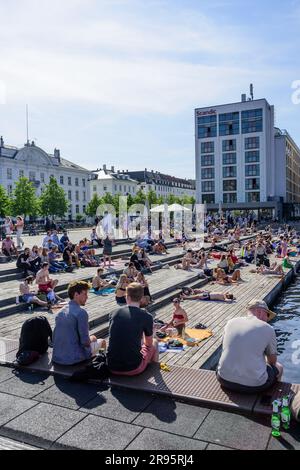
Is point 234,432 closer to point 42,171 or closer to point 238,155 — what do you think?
point 238,155

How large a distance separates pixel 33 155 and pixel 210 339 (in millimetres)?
71654

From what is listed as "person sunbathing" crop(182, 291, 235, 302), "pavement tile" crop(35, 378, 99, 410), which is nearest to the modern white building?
"person sunbathing" crop(182, 291, 235, 302)

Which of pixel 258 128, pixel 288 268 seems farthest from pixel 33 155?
pixel 288 268

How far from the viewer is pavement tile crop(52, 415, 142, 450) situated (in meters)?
3.96

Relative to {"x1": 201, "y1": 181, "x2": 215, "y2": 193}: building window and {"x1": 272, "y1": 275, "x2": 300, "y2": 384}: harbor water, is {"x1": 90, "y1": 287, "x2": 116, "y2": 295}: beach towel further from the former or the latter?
{"x1": 201, "y1": 181, "x2": 215, "y2": 193}: building window

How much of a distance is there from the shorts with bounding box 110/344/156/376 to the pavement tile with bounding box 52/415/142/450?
3.26 feet

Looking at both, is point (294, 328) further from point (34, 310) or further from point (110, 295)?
point (34, 310)

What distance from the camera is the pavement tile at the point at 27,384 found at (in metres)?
5.16

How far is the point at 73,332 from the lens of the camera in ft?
18.9

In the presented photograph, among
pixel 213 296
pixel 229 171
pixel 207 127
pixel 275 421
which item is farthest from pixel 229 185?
pixel 275 421

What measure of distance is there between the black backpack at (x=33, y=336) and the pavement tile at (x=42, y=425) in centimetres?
158

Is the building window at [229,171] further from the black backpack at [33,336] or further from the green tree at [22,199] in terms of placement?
the black backpack at [33,336]

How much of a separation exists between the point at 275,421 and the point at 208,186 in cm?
7481
